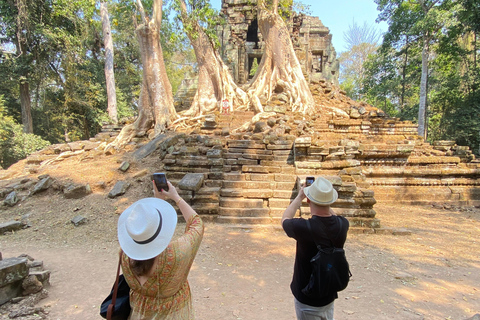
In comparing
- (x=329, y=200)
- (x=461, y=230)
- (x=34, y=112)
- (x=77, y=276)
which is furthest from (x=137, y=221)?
(x=34, y=112)

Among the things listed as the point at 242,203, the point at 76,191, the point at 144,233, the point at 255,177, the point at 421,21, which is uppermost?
the point at 421,21

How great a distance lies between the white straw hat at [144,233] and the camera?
3.83 ft

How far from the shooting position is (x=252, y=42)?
629 inches

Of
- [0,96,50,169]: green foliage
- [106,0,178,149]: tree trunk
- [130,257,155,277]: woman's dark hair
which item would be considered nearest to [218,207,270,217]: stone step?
[130,257,155,277]: woman's dark hair

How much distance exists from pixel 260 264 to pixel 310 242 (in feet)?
6.96

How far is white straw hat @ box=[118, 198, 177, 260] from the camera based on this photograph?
3.83 ft

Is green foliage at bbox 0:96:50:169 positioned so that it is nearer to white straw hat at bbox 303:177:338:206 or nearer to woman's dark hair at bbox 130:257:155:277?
woman's dark hair at bbox 130:257:155:277

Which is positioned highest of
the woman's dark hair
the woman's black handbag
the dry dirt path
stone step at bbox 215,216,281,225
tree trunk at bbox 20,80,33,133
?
tree trunk at bbox 20,80,33,133

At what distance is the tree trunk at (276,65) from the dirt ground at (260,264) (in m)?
6.41

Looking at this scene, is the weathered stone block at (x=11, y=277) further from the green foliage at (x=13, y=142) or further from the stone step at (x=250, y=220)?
the green foliage at (x=13, y=142)

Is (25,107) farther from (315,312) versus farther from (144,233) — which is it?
(315,312)

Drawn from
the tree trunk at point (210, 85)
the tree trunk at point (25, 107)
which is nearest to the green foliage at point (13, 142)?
the tree trunk at point (25, 107)

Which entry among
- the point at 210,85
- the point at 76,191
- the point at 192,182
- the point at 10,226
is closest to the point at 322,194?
the point at 192,182

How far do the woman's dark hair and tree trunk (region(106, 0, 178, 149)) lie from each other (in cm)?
787
